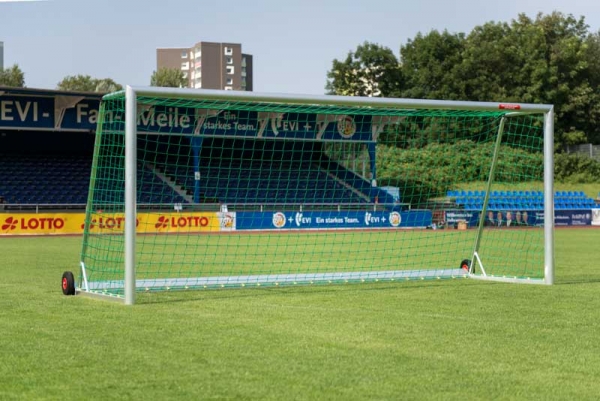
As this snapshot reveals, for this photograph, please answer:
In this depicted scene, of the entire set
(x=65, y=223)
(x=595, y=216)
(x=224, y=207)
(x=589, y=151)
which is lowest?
(x=65, y=223)

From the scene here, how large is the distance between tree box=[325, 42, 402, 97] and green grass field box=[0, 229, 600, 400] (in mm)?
51311

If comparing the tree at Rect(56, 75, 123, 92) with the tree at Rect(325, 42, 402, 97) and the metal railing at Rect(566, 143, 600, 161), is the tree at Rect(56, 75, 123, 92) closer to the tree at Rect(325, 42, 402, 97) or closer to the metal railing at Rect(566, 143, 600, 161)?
the tree at Rect(325, 42, 402, 97)

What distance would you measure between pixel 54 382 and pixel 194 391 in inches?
36.6

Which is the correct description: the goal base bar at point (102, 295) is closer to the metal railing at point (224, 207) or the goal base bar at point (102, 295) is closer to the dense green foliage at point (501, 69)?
the metal railing at point (224, 207)

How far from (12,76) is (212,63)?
179 feet

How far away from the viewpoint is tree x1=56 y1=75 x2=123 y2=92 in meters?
84.8

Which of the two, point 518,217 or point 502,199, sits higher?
point 502,199

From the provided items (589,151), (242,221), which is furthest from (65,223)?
(589,151)

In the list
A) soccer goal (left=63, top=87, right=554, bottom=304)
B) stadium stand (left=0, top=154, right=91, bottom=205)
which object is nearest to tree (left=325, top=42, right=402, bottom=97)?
soccer goal (left=63, top=87, right=554, bottom=304)

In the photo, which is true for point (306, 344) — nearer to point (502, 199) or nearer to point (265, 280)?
point (265, 280)

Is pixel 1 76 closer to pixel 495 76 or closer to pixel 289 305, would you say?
pixel 495 76

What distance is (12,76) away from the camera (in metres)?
78.4

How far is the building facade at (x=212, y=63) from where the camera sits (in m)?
130

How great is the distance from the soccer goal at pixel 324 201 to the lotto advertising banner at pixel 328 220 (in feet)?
0.19
